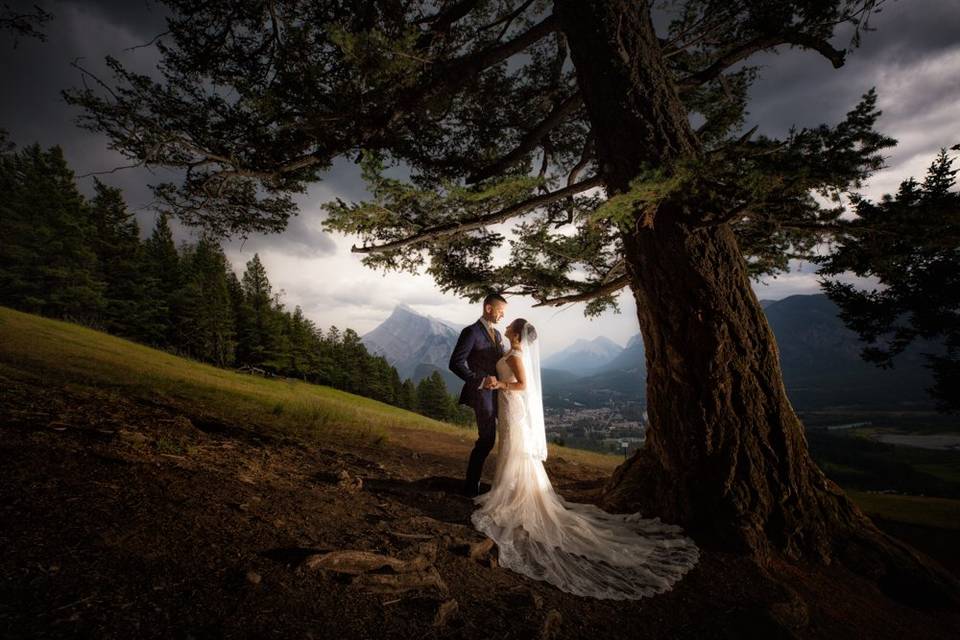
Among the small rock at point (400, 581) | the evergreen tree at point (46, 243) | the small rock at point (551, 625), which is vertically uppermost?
the evergreen tree at point (46, 243)

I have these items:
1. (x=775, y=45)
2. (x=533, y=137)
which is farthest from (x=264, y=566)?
(x=775, y=45)

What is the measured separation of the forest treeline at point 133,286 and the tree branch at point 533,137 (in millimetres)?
27708

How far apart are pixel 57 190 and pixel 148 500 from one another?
4247 cm

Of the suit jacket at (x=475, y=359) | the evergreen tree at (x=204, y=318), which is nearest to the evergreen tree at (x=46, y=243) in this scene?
the evergreen tree at (x=204, y=318)

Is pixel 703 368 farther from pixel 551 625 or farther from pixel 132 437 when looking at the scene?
pixel 132 437

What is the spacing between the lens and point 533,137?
5961mm

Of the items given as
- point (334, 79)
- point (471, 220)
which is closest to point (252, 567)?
point (471, 220)

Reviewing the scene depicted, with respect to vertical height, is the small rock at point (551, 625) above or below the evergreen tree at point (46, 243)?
below

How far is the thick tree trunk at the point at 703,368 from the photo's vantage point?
159 inches

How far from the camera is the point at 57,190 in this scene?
96.7 feet

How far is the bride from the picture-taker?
3.48 m

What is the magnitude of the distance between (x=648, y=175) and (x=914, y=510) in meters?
9.01

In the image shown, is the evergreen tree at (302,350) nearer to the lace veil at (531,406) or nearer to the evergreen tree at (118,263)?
the evergreen tree at (118,263)

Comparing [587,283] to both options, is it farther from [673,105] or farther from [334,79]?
[334,79]
